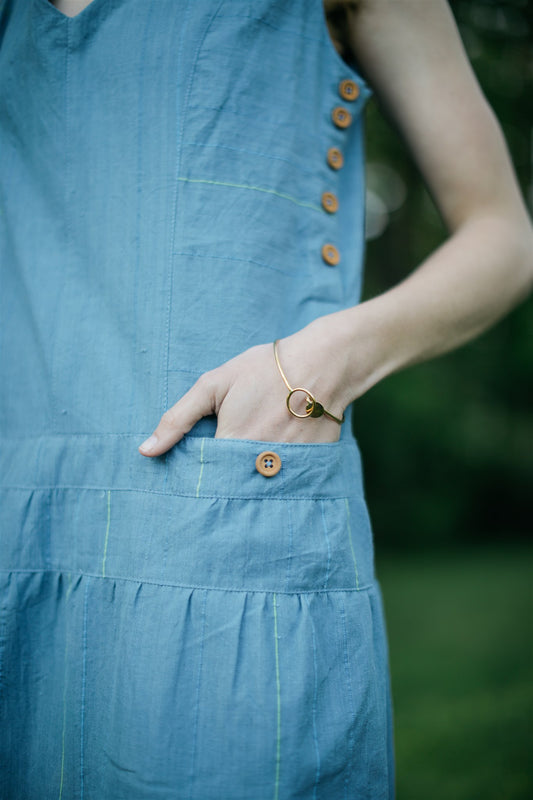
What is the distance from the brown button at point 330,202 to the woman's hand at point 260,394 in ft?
0.91

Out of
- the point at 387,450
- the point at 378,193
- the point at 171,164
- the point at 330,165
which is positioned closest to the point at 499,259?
the point at 330,165

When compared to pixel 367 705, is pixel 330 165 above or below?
above

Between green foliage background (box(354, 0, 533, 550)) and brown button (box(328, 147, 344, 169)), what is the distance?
24.8 feet

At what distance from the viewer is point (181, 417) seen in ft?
3.32

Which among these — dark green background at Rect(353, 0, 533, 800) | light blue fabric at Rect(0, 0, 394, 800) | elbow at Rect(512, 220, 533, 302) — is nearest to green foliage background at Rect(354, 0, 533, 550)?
dark green background at Rect(353, 0, 533, 800)

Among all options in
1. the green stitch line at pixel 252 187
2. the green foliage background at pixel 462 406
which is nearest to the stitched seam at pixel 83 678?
the green stitch line at pixel 252 187

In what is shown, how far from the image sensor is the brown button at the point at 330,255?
119 centimetres

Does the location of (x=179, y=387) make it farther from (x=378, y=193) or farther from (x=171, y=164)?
(x=378, y=193)

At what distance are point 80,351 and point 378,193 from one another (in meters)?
11.6

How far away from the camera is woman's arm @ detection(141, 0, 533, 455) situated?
1.03 metres

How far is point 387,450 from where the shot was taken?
9.24 m

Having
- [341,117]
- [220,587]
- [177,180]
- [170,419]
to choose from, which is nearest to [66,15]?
[177,180]

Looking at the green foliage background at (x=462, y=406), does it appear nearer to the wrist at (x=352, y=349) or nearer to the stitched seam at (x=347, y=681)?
the wrist at (x=352, y=349)

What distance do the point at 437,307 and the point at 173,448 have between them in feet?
1.73
